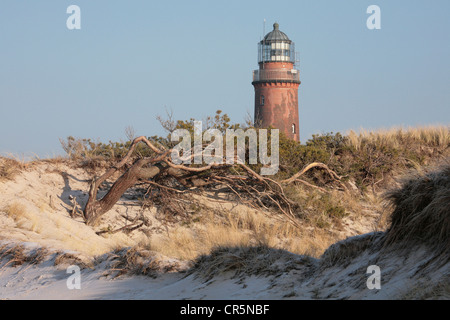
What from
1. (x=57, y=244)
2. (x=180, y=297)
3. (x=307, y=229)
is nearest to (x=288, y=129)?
(x=307, y=229)

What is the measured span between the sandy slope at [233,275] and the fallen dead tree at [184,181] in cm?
179

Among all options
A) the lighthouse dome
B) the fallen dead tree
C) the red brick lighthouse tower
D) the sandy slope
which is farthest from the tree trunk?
the lighthouse dome

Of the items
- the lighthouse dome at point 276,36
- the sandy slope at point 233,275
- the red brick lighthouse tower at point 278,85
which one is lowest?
the sandy slope at point 233,275

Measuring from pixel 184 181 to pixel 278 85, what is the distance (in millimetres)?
23062

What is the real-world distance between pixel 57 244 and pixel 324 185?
A: 26.0ft

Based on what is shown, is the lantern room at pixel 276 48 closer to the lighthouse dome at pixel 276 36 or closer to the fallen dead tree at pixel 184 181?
the lighthouse dome at pixel 276 36

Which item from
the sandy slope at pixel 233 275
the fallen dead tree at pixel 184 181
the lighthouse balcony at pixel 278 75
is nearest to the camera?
the sandy slope at pixel 233 275

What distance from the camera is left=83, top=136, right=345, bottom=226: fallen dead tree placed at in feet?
39.8

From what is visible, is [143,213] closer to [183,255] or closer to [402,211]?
[183,255]

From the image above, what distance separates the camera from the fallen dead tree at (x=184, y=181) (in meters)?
12.1

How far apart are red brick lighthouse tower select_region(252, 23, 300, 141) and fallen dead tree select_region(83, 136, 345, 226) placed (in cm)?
2122

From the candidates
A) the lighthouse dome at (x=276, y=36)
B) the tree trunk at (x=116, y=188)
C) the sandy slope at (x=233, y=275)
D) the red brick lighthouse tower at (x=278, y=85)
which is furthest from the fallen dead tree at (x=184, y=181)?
the lighthouse dome at (x=276, y=36)

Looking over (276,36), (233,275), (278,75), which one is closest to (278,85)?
(278,75)

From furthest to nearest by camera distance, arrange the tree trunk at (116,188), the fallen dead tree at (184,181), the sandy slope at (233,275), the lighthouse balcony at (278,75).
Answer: the lighthouse balcony at (278,75), the fallen dead tree at (184,181), the tree trunk at (116,188), the sandy slope at (233,275)
